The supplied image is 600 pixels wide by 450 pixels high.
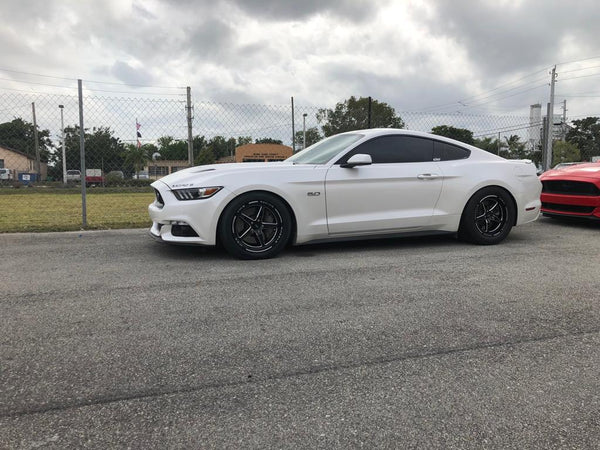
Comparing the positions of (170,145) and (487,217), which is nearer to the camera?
(487,217)

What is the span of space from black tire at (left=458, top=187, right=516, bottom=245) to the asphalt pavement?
1.04m

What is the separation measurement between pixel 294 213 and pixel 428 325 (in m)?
2.20

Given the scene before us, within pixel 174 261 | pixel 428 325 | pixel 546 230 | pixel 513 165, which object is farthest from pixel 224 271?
pixel 546 230

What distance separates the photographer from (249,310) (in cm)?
298

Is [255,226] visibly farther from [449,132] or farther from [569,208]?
[449,132]

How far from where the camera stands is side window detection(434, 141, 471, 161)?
5.26 m

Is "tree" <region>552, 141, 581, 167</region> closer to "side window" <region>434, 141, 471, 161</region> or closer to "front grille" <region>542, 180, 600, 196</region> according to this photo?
"front grille" <region>542, 180, 600, 196</region>

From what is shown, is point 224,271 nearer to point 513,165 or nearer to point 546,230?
point 513,165

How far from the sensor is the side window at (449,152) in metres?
5.26

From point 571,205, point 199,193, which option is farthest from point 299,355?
point 571,205

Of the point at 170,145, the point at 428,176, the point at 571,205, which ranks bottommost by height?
the point at 571,205

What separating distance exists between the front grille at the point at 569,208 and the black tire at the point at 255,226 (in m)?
4.70

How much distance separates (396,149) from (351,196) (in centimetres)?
88

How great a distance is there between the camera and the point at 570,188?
6688mm
